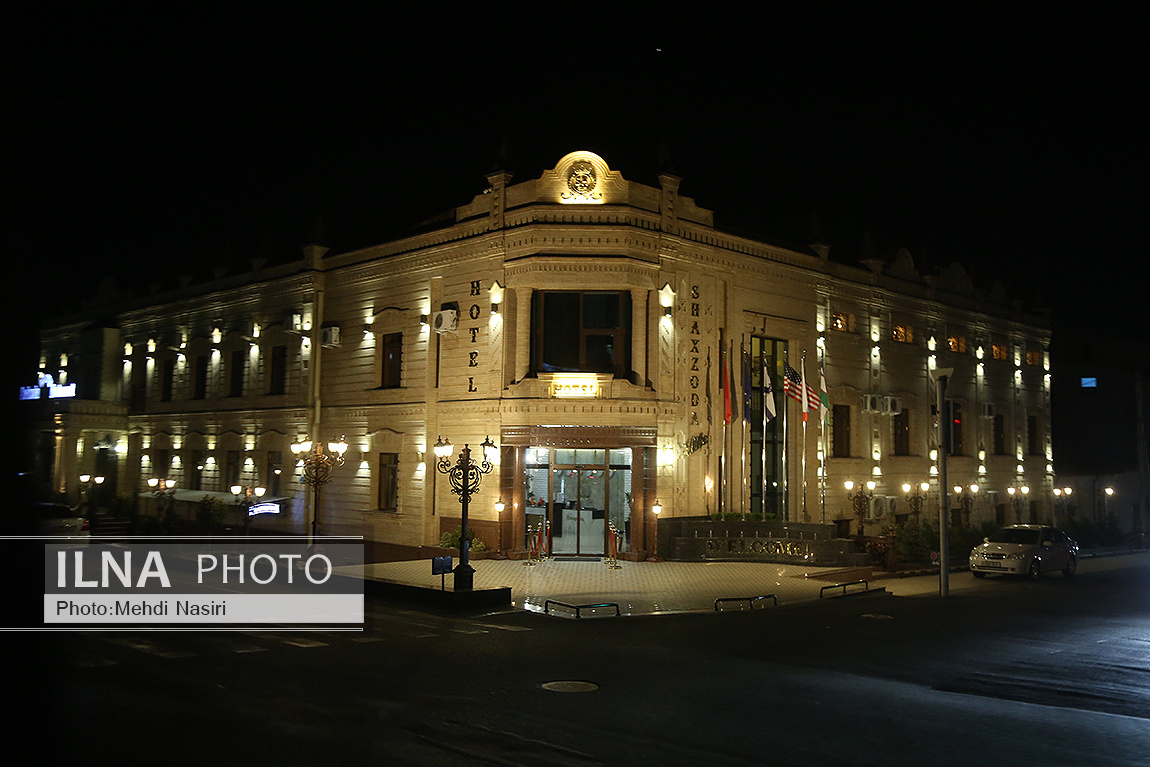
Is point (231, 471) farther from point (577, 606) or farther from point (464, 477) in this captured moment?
point (577, 606)

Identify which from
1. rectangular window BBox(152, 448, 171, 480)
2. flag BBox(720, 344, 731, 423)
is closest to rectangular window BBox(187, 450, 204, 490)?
rectangular window BBox(152, 448, 171, 480)

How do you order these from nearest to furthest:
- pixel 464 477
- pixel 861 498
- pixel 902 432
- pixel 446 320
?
1. pixel 464 477
2. pixel 446 320
3. pixel 861 498
4. pixel 902 432

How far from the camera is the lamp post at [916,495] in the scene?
119ft

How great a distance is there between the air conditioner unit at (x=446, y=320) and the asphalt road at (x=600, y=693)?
42.9ft

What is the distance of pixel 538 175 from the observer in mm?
26781

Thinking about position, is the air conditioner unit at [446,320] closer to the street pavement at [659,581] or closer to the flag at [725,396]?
the street pavement at [659,581]

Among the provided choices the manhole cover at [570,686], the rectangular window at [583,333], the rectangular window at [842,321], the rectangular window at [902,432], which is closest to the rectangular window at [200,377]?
the rectangular window at [583,333]

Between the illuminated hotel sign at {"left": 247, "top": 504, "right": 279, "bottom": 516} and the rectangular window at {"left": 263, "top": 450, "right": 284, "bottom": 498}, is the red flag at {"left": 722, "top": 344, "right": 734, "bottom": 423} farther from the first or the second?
the rectangular window at {"left": 263, "top": 450, "right": 284, "bottom": 498}

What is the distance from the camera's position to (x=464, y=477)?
64.6 feet

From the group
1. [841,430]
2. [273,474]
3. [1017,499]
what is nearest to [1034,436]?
[1017,499]

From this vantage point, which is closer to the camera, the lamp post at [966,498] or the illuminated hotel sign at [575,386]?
the illuminated hotel sign at [575,386]

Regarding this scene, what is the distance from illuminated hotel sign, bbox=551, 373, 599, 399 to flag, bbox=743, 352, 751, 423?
556cm

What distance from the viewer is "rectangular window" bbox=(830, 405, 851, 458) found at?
110ft

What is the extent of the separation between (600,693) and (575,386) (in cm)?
1583
